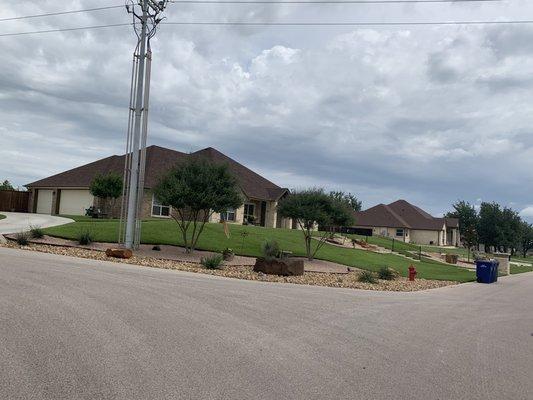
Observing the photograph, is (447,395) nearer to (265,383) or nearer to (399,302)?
(265,383)

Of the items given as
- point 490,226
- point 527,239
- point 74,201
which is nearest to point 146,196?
point 74,201

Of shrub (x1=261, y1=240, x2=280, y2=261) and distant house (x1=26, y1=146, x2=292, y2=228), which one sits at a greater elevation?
distant house (x1=26, y1=146, x2=292, y2=228)

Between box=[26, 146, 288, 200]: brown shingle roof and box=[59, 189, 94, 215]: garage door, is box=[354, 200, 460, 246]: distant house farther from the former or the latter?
box=[59, 189, 94, 215]: garage door

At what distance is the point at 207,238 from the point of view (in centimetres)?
2880

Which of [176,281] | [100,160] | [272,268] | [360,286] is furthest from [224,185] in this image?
[100,160]

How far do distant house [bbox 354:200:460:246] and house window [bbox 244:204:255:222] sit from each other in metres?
29.4

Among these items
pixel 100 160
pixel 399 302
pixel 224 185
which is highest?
pixel 100 160

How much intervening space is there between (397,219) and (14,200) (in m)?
50.0

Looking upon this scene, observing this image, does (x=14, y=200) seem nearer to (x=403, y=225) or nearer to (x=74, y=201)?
(x=74, y=201)

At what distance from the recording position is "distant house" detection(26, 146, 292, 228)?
4253 centimetres

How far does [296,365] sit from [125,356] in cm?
203

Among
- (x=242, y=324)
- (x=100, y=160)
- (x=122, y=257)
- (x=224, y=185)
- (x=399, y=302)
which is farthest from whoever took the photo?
(x=100, y=160)

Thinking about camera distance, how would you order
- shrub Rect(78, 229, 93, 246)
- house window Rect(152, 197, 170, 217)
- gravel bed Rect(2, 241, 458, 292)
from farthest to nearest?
house window Rect(152, 197, 170, 217)
shrub Rect(78, 229, 93, 246)
gravel bed Rect(2, 241, 458, 292)

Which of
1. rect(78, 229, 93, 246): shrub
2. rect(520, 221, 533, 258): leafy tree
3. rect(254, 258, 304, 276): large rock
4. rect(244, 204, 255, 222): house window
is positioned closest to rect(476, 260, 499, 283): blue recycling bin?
rect(254, 258, 304, 276): large rock
